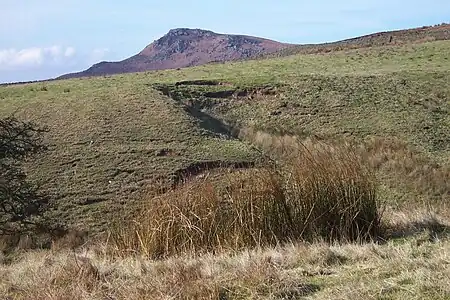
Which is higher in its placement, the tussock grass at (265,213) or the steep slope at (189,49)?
the steep slope at (189,49)

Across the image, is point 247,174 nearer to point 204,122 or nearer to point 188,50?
point 204,122

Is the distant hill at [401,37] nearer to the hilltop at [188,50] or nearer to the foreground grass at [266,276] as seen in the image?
the hilltop at [188,50]

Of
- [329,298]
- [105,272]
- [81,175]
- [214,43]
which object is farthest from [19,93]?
[214,43]

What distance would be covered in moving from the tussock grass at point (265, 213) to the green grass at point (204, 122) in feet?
15.5

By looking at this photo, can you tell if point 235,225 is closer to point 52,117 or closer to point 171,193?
point 171,193

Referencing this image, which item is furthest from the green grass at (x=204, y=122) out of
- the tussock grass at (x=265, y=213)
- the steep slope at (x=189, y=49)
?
the steep slope at (x=189, y=49)

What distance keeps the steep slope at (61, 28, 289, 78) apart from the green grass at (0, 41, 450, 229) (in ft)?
177

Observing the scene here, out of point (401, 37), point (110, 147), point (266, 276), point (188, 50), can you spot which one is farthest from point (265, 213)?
point (188, 50)

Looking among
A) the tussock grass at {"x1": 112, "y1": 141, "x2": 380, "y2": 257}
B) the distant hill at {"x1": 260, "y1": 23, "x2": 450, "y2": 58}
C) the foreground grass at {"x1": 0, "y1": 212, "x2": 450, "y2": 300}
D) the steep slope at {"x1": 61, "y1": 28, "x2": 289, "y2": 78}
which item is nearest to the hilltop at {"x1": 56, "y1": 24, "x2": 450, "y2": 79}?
the steep slope at {"x1": 61, "y1": 28, "x2": 289, "y2": 78}

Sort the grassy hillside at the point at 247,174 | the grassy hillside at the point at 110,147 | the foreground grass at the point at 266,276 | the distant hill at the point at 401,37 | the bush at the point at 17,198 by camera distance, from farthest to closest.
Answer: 1. the distant hill at the point at 401,37
2. the grassy hillside at the point at 110,147
3. the bush at the point at 17,198
4. the grassy hillside at the point at 247,174
5. the foreground grass at the point at 266,276

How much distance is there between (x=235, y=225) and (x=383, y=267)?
255cm

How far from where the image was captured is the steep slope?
284ft

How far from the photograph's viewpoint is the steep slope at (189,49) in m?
86.4

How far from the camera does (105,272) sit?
240 inches
